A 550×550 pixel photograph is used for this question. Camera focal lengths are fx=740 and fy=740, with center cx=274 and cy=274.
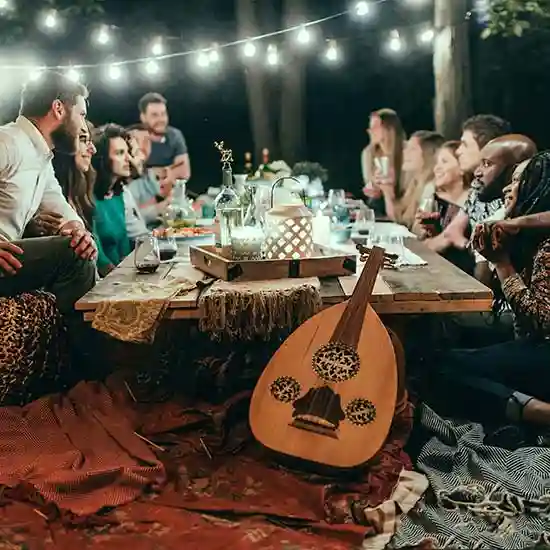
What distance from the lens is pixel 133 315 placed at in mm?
2760

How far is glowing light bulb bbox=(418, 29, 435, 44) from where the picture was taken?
462cm

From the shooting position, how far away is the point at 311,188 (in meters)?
5.12

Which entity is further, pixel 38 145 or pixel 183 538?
pixel 38 145

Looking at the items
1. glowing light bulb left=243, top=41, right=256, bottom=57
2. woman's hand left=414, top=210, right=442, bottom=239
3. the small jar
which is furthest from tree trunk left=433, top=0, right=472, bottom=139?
the small jar

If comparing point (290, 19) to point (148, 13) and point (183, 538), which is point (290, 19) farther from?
point (183, 538)

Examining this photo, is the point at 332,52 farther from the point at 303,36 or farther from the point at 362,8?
the point at 362,8

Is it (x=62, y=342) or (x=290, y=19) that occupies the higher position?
(x=290, y=19)

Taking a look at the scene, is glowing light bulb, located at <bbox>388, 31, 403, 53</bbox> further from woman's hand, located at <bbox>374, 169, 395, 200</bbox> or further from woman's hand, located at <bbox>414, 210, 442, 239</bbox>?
woman's hand, located at <bbox>414, 210, 442, 239</bbox>

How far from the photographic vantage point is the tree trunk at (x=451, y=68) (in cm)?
437

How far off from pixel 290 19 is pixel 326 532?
357 centimetres

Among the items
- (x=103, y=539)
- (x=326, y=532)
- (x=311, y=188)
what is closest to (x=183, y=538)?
(x=103, y=539)

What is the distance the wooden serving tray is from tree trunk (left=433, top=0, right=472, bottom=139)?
180 centimetres

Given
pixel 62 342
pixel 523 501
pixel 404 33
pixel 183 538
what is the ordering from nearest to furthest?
pixel 183 538, pixel 523 501, pixel 62 342, pixel 404 33

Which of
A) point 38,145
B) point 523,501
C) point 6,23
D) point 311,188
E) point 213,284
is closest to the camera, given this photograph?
point 523,501
